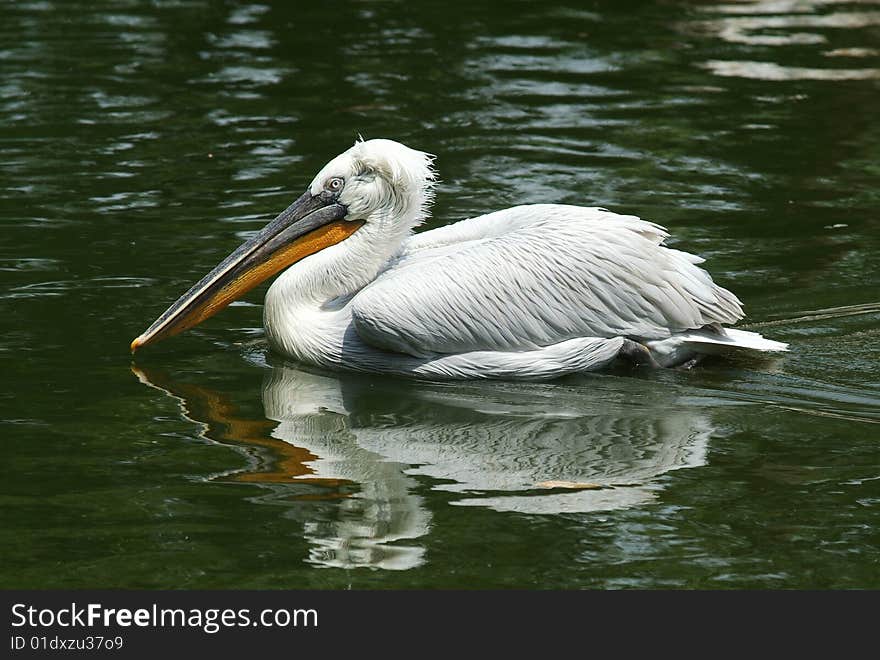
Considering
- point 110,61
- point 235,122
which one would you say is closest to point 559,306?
point 235,122

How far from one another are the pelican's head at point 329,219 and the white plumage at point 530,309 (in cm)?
2

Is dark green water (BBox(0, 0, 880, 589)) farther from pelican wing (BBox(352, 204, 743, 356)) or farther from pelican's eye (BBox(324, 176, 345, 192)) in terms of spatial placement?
pelican's eye (BBox(324, 176, 345, 192))

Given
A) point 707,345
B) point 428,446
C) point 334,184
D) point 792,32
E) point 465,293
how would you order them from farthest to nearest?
point 792,32, point 334,184, point 707,345, point 465,293, point 428,446

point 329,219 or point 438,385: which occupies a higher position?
point 329,219

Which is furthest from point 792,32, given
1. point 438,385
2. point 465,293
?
point 438,385

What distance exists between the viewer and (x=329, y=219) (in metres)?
6.43

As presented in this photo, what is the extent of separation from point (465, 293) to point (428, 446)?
0.89 meters

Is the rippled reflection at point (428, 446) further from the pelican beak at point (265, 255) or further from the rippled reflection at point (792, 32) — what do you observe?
the rippled reflection at point (792, 32)

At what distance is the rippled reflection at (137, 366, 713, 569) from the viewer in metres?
4.70

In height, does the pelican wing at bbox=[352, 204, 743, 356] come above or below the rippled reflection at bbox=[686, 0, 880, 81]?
below

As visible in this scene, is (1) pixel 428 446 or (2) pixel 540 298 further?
(2) pixel 540 298

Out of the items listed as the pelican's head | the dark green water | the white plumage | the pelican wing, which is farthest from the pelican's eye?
the dark green water

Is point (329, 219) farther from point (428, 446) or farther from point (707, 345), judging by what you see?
point (707, 345)

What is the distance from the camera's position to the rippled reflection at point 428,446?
4.70 meters
